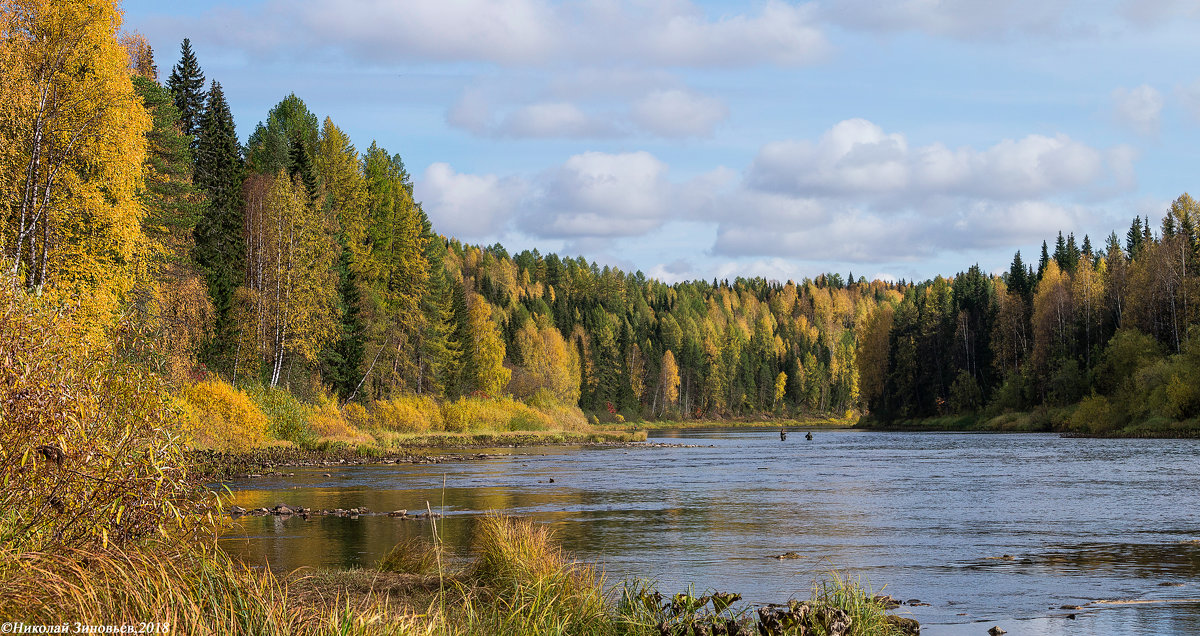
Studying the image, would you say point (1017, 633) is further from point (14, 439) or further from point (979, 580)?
Result: point (14, 439)

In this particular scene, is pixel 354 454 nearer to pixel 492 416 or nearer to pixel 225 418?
pixel 225 418

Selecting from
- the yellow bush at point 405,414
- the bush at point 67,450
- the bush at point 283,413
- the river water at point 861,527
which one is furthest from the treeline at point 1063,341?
the bush at point 67,450

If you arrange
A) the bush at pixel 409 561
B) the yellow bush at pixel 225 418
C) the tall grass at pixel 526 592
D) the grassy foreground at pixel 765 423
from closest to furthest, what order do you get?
1. the tall grass at pixel 526 592
2. the bush at pixel 409 561
3. the yellow bush at pixel 225 418
4. the grassy foreground at pixel 765 423

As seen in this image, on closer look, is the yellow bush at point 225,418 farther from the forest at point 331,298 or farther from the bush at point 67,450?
the bush at point 67,450

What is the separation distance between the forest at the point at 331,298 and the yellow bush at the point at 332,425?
7.5 inches

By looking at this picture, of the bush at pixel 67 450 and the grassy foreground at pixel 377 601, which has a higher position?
the bush at pixel 67 450

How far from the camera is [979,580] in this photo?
16812mm

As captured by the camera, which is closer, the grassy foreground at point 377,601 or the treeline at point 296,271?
the grassy foreground at point 377,601

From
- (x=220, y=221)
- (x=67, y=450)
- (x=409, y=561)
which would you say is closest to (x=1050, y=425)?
(x=220, y=221)

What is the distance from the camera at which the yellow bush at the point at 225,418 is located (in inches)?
1630

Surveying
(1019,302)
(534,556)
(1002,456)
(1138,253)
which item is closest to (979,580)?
(534,556)

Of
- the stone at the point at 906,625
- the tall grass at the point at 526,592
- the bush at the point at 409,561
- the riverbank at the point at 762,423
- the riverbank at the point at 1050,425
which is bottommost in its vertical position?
the riverbank at the point at 762,423

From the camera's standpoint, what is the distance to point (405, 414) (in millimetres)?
66750

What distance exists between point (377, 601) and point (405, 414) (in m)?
56.4
